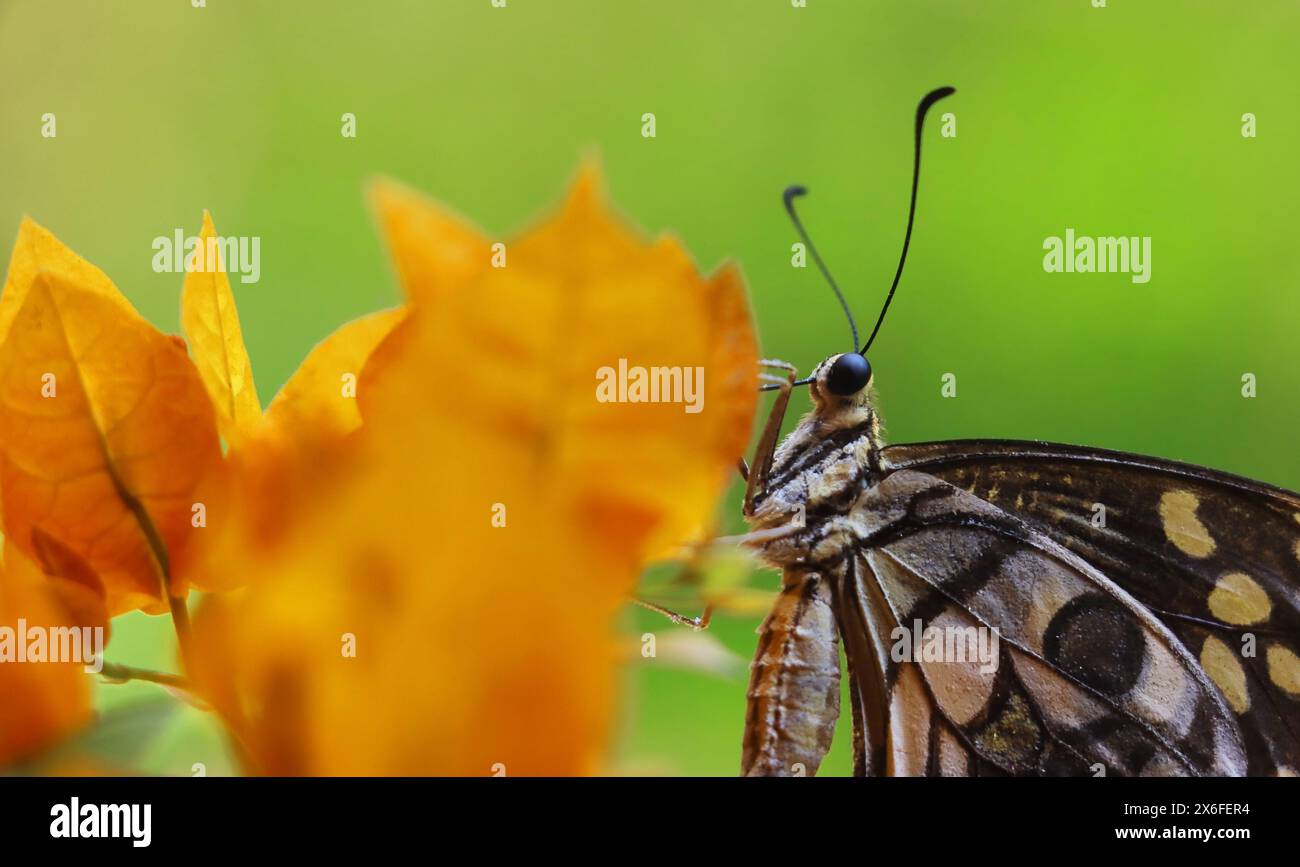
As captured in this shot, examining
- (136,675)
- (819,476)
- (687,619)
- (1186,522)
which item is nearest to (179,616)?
(136,675)

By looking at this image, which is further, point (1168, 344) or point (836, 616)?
point (1168, 344)

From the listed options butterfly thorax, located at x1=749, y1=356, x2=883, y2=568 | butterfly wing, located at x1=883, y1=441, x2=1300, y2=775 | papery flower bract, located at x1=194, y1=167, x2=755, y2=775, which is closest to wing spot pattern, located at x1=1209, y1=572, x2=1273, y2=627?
butterfly wing, located at x1=883, y1=441, x2=1300, y2=775

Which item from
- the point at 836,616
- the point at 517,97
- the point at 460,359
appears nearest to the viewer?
the point at 460,359

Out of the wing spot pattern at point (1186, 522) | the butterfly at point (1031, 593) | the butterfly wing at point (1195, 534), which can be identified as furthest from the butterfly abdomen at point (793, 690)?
the wing spot pattern at point (1186, 522)

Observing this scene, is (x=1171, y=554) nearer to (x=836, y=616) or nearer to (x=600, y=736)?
(x=836, y=616)

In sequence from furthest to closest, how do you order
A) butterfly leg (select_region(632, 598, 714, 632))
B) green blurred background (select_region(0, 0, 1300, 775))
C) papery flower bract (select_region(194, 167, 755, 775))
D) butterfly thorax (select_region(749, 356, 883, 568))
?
green blurred background (select_region(0, 0, 1300, 775)) → butterfly thorax (select_region(749, 356, 883, 568)) → butterfly leg (select_region(632, 598, 714, 632)) → papery flower bract (select_region(194, 167, 755, 775))

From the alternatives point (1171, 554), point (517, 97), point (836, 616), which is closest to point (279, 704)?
point (836, 616)

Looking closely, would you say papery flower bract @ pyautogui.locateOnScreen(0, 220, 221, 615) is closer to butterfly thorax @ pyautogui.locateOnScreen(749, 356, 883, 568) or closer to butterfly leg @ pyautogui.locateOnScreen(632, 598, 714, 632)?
butterfly leg @ pyautogui.locateOnScreen(632, 598, 714, 632)
